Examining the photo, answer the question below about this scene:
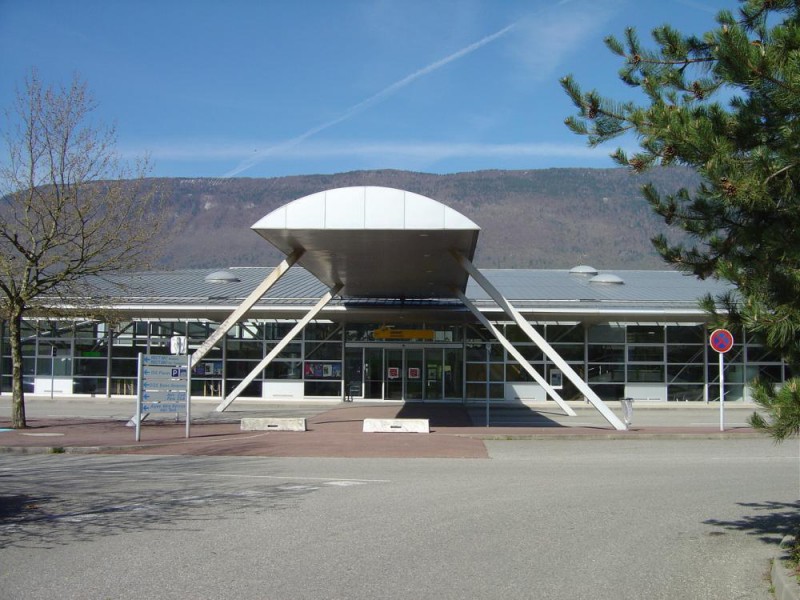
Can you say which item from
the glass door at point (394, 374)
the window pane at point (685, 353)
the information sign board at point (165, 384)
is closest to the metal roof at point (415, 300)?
the window pane at point (685, 353)

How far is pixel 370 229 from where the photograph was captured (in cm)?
1881

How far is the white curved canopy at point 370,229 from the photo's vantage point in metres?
18.8

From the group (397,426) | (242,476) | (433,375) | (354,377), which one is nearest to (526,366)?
(397,426)

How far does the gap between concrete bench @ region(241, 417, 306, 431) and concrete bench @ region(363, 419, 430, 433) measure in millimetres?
1748

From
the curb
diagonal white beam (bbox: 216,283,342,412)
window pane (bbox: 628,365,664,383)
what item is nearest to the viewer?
the curb

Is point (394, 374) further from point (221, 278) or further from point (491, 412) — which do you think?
point (221, 278)

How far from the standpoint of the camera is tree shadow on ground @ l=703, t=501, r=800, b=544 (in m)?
8.61

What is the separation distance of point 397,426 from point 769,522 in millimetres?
12863

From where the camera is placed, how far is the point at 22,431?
66.1ft

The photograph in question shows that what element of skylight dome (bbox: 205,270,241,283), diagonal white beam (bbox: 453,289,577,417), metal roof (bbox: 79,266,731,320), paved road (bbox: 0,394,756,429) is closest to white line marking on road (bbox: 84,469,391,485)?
diagonal white beam (bbox: 453,289,577,417)

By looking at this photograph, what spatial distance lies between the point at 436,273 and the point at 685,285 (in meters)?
19.6

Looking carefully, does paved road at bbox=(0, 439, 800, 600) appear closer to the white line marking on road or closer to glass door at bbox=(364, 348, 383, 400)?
the white line marking on road

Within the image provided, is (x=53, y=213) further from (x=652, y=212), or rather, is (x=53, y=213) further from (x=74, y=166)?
(x=652, y=212)

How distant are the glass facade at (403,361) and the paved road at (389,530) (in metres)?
20.4
